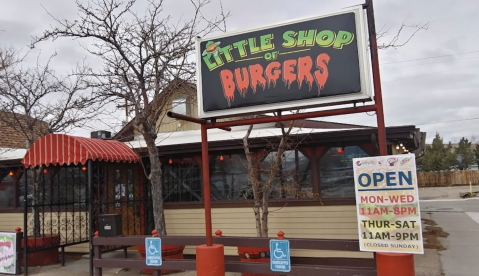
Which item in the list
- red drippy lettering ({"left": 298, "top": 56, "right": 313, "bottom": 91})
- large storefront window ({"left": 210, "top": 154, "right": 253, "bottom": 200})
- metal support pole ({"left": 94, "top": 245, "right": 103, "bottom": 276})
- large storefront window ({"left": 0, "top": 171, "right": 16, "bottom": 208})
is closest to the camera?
red drippy lettering ({"left": 298, "top": 56, "right": 313, "bottom": 91})

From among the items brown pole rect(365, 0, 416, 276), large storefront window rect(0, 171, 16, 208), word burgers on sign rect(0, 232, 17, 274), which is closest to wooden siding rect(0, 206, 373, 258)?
word burgers on sign rect(0, 232, 17, 274)

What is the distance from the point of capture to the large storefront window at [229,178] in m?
9.16

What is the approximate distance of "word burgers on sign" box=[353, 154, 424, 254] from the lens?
392 cm

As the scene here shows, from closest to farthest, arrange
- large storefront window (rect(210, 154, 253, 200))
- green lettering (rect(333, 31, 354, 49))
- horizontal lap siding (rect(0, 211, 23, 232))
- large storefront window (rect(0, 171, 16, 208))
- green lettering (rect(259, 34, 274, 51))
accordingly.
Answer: green lettering (rect(333, 31, 354, 49)) < green lettering (rect(259, 34, 274, 51)) < large storefront window (rect(210, 154, 253, 200)) < horizontal lap siding (rect(0, 211, 23, 232)) < large storefront window (rect(0, 171, 16, 208))

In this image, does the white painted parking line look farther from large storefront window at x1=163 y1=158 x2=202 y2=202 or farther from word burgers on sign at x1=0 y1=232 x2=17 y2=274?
word burgers on sign at x1=0 y1=232 x2=17 y2=274

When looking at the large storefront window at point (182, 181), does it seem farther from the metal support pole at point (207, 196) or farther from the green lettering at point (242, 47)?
the green lettering at point (242, 47)

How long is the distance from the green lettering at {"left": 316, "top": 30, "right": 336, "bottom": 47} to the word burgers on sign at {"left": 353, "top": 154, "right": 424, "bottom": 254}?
1.39 meters

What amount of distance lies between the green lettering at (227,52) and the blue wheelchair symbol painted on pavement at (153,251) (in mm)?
2934

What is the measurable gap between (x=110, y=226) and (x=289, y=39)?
448cm

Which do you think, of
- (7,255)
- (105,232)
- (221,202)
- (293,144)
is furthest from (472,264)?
(7,255)

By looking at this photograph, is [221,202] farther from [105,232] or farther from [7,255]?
[7,255]

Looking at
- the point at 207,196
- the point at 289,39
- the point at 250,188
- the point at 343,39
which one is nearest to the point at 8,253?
the point at 250,188

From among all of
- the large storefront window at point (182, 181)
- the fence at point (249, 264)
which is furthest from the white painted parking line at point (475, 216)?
the fence at point (249, 264)

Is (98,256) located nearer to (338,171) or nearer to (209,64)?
(209,64)
